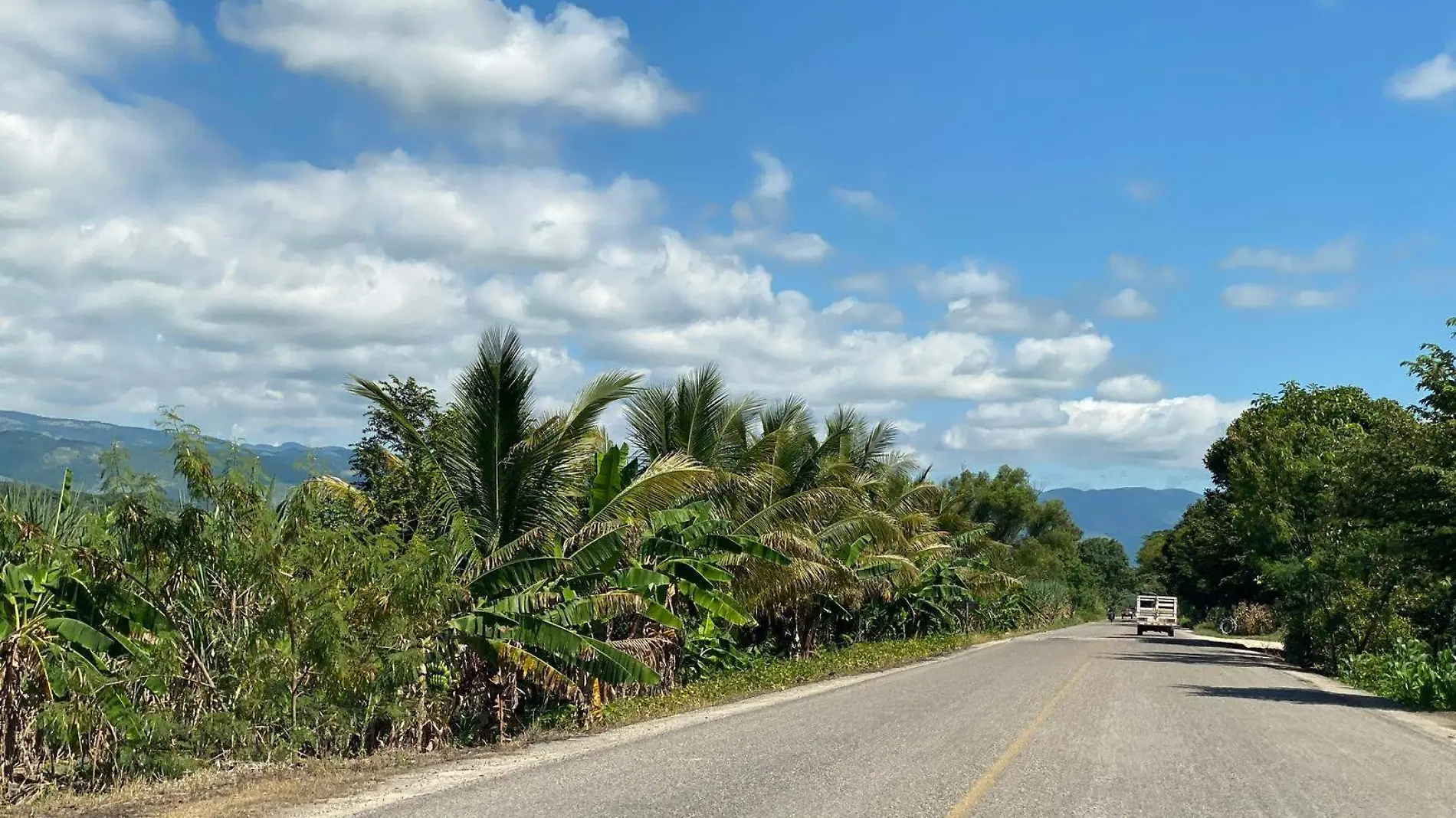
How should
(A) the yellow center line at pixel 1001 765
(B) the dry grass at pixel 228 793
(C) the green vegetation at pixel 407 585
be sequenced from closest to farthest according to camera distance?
(B) the dry grass at pixel 228 793
(A) the yellow center line at pixel 1001 765
(C) the green vegetation at pixel 407 585

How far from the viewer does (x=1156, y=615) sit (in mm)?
64562

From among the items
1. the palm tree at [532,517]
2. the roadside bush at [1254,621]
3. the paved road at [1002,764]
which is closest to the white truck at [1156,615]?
the roadside bush at [1254,621]

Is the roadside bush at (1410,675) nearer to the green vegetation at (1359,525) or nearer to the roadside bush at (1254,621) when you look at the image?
the green vegetation at (1359,525)

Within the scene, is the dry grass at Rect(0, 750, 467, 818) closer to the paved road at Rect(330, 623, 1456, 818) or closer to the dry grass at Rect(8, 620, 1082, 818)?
the dry grass at Rect(8, 620, 1082, 818)

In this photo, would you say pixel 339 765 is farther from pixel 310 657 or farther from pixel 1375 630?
pixel 1375 630

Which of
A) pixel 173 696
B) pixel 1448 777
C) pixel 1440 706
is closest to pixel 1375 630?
pixel 1440 706

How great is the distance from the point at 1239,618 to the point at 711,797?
242 ft

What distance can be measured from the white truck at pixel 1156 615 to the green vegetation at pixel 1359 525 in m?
9.09

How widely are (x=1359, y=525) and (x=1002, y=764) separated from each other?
22212mm

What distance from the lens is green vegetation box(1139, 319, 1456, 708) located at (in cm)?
2156

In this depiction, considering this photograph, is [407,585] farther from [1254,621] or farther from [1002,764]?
[1254,621]

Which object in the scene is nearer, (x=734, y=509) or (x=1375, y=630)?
(x=734, y=509)

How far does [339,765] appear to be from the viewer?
1137 centimetres

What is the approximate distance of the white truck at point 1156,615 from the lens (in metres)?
64.1
